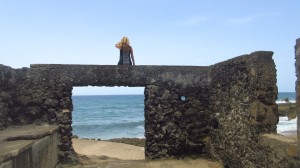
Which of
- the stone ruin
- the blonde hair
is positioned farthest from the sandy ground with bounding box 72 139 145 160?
the blonde hair

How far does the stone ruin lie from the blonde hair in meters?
0.73

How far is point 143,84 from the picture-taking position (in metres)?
7.48

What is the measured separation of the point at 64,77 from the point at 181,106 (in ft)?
8.22

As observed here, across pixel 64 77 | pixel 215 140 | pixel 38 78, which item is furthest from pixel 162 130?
pixel 38 78

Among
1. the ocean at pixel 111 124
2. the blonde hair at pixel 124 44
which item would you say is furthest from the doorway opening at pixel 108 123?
the blonde hair at pixel 124 44

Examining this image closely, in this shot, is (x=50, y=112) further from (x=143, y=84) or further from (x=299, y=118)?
(x=299, y=118)

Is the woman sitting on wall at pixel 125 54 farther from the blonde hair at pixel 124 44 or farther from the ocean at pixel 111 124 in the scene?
the ocean at pixel 111 124

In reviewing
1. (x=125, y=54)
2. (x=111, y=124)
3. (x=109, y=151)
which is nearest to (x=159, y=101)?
(x=125, y=54)

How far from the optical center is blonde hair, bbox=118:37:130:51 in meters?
7.96

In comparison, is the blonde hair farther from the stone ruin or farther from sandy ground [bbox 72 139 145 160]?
sandy ground [bbox 72 139 145 160]

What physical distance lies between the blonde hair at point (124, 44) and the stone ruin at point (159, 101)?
73 cm

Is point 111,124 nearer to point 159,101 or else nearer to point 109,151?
point 109,151

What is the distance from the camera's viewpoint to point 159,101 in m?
7.48

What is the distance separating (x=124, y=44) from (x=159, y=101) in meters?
1.57
